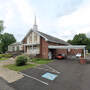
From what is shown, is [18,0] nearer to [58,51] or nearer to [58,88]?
[58,88]

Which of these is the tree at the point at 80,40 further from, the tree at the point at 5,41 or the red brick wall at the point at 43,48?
the tree at the point at 5,41

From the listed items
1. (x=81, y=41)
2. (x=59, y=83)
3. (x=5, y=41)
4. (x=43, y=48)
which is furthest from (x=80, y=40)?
(x=59, y=83)

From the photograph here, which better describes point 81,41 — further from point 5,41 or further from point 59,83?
point 5,41

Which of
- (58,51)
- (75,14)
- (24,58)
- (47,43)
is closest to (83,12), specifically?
(75,14)

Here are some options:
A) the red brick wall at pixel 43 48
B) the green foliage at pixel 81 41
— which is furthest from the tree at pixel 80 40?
the red brick wall at pixel 43 48

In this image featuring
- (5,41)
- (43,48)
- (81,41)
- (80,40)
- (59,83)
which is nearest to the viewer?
(59,83)

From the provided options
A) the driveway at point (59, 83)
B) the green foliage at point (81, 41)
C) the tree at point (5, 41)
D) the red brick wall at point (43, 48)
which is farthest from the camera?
the green foliage at point (81, 41)

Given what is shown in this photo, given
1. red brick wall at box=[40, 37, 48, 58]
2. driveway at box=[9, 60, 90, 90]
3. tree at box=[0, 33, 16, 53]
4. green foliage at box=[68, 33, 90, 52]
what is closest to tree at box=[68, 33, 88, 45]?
green foliage at box=[68, 33, 90, 52]

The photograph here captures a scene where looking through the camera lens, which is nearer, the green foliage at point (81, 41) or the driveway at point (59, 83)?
the driveway at point (59, 83)

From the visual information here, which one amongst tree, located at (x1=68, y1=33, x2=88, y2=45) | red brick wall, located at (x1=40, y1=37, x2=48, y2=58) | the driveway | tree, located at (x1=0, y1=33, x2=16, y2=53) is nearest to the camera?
the driveway

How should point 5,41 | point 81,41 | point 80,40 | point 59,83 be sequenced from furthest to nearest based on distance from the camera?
point 80,40, point 81,41, point 5,41, point 59,83

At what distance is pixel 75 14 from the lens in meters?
14.9

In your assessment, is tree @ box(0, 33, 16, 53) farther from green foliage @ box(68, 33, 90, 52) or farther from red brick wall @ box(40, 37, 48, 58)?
green foliage @ box(68, 33, 90, 52)

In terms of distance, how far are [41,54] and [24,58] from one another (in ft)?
25.0
